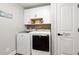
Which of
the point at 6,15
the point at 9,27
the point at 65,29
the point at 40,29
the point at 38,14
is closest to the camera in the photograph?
the point at 65,29

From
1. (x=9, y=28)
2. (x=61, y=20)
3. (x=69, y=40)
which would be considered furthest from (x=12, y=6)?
(x=69, y=40)

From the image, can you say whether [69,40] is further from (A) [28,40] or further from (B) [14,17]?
(B) [14,17]

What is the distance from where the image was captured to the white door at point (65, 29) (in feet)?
7.56

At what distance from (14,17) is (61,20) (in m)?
1.84

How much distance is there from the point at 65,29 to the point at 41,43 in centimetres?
94

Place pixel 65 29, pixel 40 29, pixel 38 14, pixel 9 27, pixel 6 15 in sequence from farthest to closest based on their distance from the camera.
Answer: pixel 40 29, pixel 38 14, pixel 9 27, pixel 6 15, pixel 65 29

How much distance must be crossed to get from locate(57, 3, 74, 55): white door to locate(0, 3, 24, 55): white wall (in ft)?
5.54

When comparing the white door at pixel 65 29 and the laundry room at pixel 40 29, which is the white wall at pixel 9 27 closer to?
the laundry room at pixel 40 29

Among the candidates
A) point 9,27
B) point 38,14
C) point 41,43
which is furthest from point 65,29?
point 9,27

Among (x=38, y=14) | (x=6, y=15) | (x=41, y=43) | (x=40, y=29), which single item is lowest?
(x=41, y=43)

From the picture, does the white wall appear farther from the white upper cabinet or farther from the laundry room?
the white upper cabinet

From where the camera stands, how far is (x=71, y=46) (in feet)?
7.61

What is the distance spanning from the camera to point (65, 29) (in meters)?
2.37

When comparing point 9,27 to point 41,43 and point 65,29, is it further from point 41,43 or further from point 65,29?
point 65,29
